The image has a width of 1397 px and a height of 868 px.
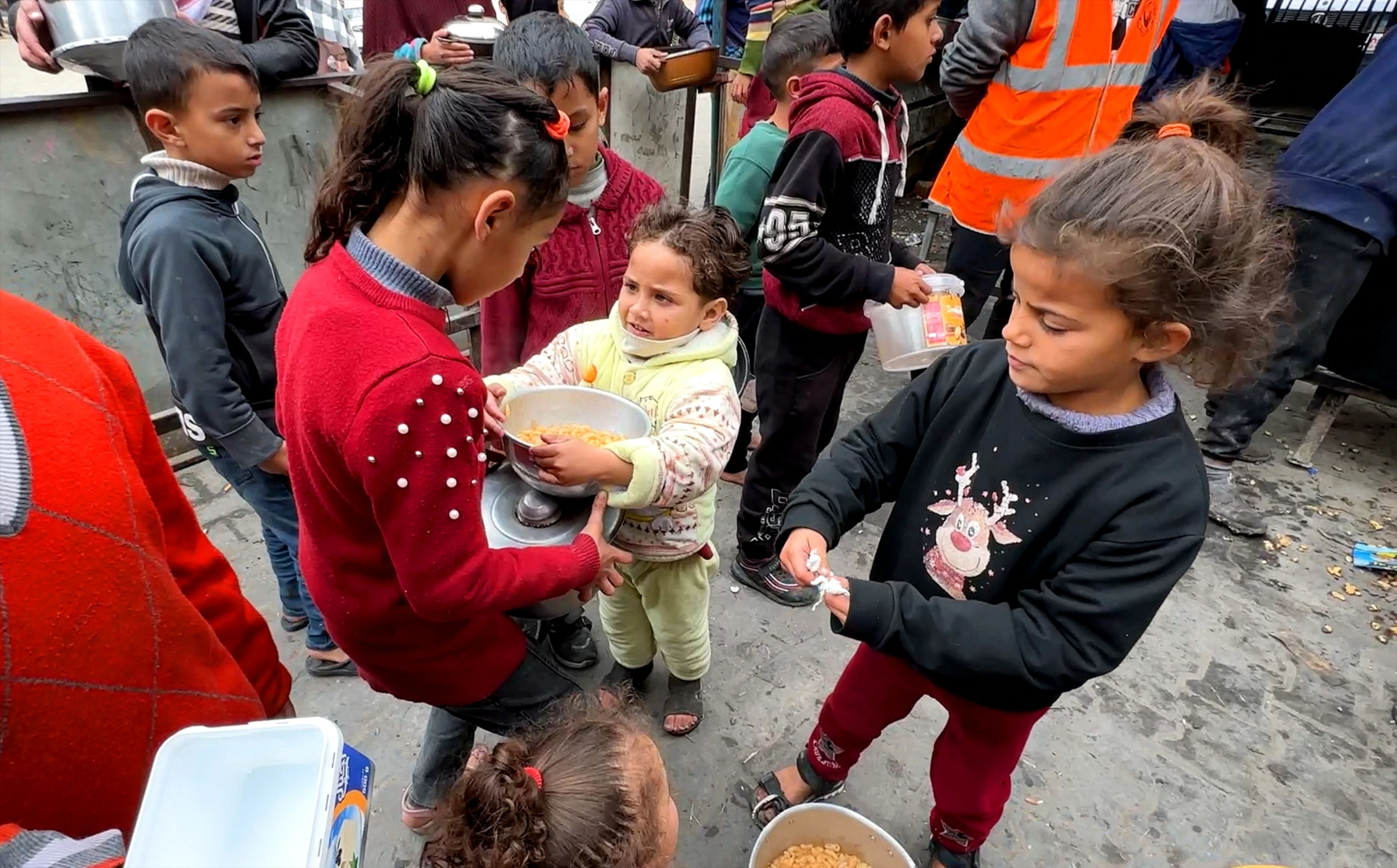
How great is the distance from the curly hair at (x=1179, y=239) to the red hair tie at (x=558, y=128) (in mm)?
804

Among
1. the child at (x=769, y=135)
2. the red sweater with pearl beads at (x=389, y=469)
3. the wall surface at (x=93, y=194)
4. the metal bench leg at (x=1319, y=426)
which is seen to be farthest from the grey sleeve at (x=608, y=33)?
the metal bench leg at (x=1319, y=426)

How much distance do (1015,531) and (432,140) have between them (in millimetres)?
1238

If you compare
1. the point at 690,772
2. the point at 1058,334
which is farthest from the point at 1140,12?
the point at 690,772

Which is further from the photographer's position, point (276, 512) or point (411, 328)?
point (276, 512)

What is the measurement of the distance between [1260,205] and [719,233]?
109cm

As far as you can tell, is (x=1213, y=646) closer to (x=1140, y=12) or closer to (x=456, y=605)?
(x=1140, y=12)

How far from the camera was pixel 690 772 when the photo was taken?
221 centimetres

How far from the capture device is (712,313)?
1.87 meters

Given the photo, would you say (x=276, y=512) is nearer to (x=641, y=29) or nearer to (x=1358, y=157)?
(x=641, y=29)

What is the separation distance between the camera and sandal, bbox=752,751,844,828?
81.3 inches

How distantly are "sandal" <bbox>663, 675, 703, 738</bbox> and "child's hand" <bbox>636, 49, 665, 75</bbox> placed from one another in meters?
3.21

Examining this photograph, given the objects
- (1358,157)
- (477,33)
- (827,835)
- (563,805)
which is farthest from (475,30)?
(1358,157)

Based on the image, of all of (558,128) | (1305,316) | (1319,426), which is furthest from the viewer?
(1319,426)

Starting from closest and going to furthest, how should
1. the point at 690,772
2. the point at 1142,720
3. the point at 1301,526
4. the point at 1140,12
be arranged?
1. the point at 690,772
2. the point at 1142,720
3. the point at 1140,12
4. the point at 1301,526
